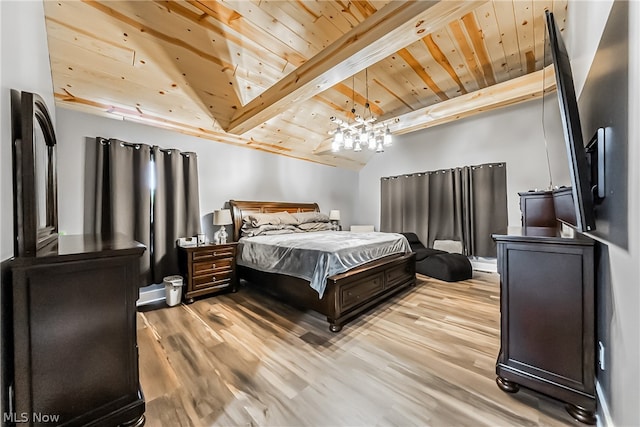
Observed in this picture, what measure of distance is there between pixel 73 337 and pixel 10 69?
1267 mm

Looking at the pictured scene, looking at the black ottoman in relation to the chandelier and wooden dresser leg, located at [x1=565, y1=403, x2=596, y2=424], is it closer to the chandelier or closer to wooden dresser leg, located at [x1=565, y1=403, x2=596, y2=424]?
the chandelier

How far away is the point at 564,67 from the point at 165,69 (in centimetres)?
337

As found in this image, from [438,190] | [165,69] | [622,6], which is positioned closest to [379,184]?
[438,190]

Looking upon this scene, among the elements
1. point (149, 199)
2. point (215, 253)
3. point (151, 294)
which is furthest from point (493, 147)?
point (151, 294)

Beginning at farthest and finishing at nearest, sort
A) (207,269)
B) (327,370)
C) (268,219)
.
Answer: (268,219) → (207,269) → (327,370)

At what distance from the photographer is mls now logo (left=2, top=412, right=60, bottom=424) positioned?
0.99 metres

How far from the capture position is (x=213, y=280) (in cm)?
337

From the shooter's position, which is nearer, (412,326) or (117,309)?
(117,309)

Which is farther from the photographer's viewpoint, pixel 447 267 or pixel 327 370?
pixel 447 267

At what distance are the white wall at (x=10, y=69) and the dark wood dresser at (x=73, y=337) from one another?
0.19 meters

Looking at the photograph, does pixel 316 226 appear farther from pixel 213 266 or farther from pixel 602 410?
pixel 602 410

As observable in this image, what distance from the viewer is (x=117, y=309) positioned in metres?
1.28

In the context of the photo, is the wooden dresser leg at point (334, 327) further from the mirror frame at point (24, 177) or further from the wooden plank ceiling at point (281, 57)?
the wooden plank ceiling at point (281, 57)

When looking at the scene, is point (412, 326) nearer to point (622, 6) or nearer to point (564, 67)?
point (564, 67)
